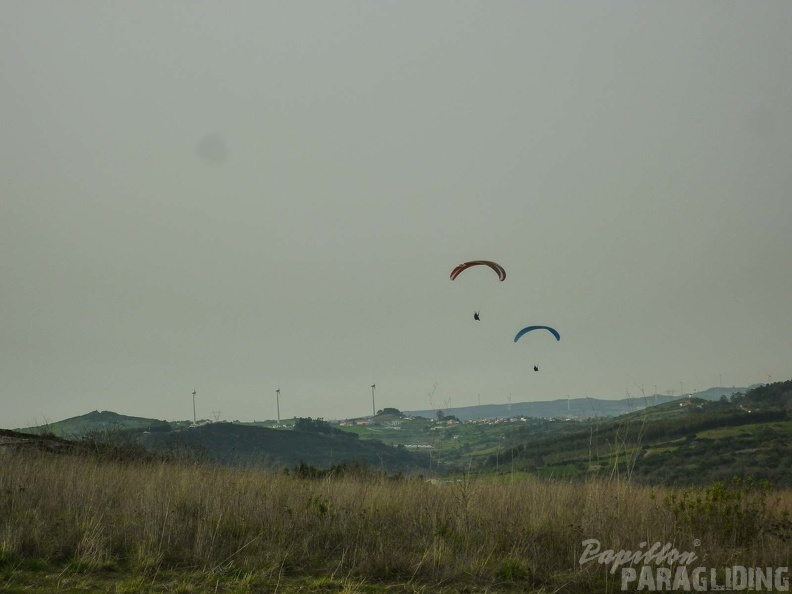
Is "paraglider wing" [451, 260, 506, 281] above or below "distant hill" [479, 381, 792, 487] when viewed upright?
above

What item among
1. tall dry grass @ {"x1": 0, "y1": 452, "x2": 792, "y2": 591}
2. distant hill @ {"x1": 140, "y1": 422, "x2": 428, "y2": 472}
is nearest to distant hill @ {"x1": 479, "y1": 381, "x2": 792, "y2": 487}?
distant hill @ {"x1": 140, "y1": 422, "x2": 428, "y2": 472}

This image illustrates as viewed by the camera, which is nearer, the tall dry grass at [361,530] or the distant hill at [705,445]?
the tall dry grass at [361,530]

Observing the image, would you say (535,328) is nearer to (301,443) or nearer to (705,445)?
(705,445)

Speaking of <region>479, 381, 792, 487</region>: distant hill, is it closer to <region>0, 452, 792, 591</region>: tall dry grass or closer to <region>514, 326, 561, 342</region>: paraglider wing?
<region>514, 326, 561, 342</region>: paraglider wing

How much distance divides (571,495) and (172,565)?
24.6 feet

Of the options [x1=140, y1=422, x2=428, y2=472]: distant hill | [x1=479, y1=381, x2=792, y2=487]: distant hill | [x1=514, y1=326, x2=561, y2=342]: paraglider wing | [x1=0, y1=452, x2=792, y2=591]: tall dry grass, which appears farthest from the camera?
[x1=140, y1=422, x2=428, y2=472]: distant hill

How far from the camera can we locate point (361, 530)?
1138 cm

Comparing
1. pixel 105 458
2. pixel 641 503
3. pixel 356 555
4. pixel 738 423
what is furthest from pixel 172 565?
pixel 738 423

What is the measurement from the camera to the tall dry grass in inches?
391

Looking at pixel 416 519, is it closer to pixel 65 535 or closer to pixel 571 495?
pixel 571 495

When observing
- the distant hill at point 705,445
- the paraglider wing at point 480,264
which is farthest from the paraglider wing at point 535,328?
the distant hill at point 705,445

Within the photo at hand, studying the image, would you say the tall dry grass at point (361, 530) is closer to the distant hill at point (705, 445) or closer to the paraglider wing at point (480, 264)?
the paraglider wing at point (480, 264)

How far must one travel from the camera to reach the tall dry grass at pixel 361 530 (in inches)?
391

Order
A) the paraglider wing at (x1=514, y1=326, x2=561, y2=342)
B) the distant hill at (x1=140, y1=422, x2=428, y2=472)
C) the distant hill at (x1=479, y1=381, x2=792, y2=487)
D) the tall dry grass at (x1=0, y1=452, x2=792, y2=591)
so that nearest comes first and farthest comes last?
the tall dry grass at (x1=0, y1=452, x2=792, y2=591) < the paraglider wing at (x1=514, y1=326, x2=561, y2=342) < the distant hill at (x1=479, y1=381, x2=792, y2=487) < the distant hill at (x1=140, y1=422, x2=428, y2=472)
